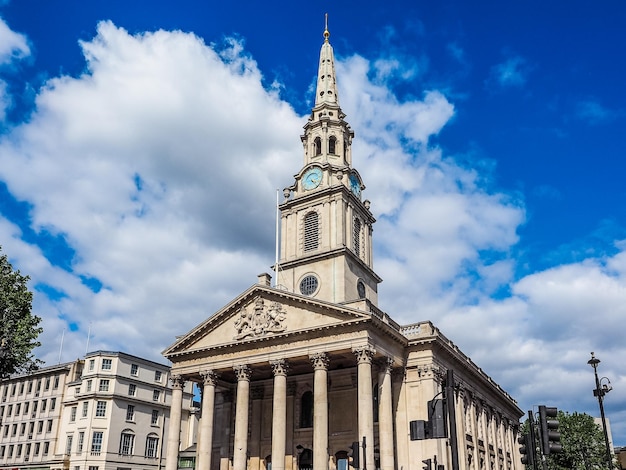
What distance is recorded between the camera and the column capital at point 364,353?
38906 millimetres

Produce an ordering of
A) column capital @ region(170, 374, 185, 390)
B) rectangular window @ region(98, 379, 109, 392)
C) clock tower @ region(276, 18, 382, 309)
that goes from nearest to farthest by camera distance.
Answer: column capital @ region(170, 374, 185, 390), clock tower @ region(276, 18, 382, 309), rectangular window @ region(98, 379, 109, 392)

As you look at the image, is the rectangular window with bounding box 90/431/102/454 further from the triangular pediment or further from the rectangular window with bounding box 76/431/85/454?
the triangular pediment

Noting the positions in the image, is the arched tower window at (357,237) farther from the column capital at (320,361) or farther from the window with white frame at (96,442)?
the window with white frame at (96,442)

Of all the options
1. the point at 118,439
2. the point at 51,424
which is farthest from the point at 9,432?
the point at 118,439

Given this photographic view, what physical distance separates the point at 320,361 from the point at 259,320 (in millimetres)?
6111

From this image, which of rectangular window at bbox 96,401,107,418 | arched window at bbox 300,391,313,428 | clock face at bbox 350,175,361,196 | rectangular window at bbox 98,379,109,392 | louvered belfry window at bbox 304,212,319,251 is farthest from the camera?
rectangular window at bbox 98,379,109,392

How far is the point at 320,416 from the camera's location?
38.3 metres

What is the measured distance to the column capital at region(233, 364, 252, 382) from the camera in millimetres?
43281

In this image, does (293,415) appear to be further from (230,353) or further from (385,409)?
(385,409)

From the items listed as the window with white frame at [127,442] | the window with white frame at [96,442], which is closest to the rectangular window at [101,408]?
the window with white frame at [96,442]

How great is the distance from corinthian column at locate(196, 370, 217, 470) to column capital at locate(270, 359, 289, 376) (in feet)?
18.9

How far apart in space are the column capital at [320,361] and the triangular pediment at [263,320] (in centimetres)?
164

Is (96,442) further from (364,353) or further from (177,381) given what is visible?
(364,353)

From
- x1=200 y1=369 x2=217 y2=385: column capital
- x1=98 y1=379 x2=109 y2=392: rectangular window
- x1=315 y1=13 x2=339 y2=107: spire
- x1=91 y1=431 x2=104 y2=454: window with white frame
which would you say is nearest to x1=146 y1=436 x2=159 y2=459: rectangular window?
x1=91 y1=431 x2=104 y2=454: window with white frame
